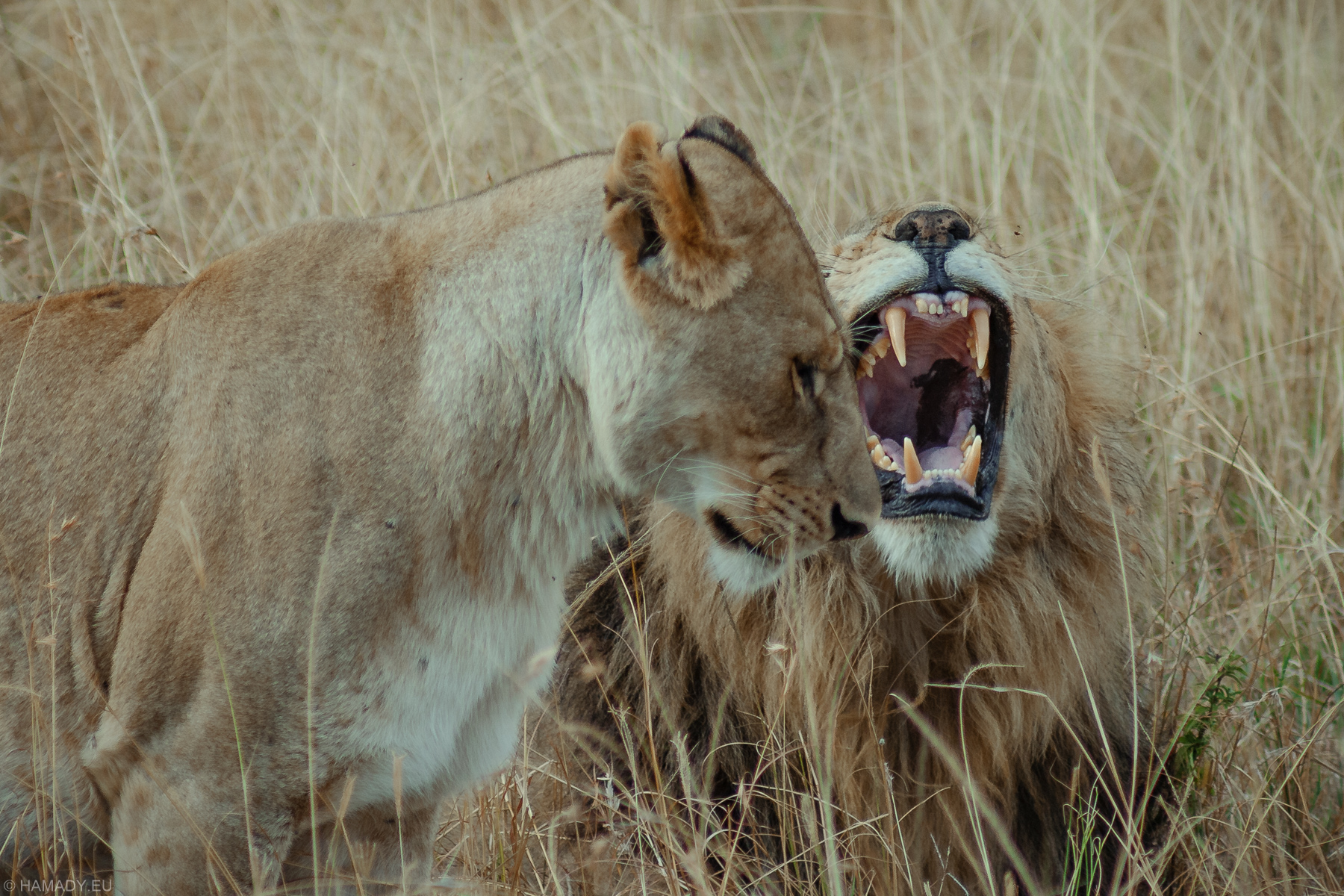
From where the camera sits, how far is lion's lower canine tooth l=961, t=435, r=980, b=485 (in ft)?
10.4

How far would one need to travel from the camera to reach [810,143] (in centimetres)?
605

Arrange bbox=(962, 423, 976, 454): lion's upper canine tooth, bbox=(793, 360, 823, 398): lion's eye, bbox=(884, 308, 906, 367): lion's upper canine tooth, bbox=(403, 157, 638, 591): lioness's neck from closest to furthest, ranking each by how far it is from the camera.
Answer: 1. bbox=(403, 157, 638, 591): lioness's neck
2. bbox=(793, 360, 823, 398): lion's eye
3. bbox=(884, 308, 906, 367): lion's upper canine tooth
4. bbox=(962, 423, 976, 454): lion's upper canine tooth

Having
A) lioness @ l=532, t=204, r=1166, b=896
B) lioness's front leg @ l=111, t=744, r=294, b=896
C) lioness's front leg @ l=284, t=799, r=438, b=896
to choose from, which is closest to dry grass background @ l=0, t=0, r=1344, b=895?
lioness @ l=532, t=204, r=1166, b=896

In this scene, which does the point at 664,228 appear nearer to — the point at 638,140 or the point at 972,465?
the point at 638,140

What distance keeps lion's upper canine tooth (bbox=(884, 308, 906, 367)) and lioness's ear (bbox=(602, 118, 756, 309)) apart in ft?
2.96

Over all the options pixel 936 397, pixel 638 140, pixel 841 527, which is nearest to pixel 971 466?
pixel 936 397

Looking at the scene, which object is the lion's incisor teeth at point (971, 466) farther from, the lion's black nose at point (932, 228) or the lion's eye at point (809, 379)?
the lion's eye at point (809, 379)

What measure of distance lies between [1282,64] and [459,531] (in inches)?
216

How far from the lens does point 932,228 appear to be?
3.18 metres

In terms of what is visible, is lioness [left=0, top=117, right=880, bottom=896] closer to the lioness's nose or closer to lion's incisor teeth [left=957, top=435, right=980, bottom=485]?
the lioness's nose

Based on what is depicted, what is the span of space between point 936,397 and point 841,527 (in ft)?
3.91

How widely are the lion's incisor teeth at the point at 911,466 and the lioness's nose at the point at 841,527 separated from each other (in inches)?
24.3

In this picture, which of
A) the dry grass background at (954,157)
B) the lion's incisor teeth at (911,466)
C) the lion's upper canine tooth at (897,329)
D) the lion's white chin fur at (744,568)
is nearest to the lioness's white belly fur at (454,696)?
the lion's white chin fur at (744,568)

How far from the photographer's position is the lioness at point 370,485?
221cm
